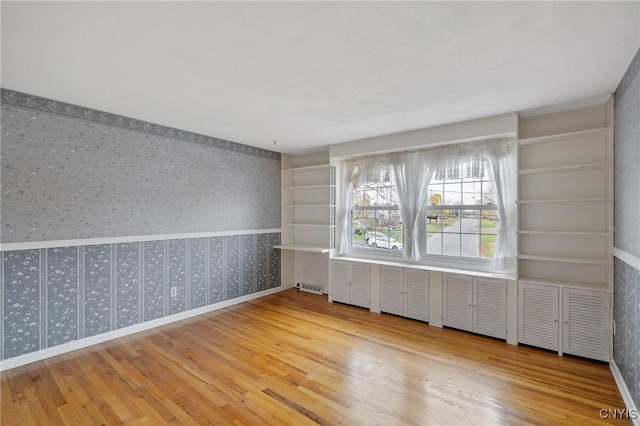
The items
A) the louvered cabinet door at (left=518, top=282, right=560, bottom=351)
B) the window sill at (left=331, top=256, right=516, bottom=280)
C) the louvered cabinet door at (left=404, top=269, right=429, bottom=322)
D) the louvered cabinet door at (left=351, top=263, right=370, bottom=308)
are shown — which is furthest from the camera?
the louvered cabinet door at (left=351, top=263, right=370, bottom=308)

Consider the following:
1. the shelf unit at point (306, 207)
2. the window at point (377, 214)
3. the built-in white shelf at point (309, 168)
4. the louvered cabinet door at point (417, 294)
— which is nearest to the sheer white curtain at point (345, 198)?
the window at point (377, 214)

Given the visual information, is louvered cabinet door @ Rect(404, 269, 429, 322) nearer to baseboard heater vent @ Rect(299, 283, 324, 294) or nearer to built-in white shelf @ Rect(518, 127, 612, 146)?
baseboard heater vent @ Rect(299, 283, 324, 294)

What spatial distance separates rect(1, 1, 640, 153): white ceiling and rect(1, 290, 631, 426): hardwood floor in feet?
8.12

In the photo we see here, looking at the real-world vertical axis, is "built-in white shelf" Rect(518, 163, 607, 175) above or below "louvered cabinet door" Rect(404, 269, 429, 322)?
above

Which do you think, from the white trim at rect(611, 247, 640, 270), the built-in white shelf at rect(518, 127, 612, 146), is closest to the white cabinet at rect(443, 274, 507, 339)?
the white trim at rect(611, 247, 640, 270)

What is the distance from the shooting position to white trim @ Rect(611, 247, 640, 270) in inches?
78.7

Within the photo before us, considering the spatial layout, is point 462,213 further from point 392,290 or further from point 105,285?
point 105,285

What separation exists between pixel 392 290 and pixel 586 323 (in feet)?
6.50

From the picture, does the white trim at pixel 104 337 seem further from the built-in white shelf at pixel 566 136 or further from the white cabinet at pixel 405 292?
the built-in white shelf at pixel 566 136

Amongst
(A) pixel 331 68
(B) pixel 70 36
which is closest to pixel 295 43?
(A) pixel 331 68

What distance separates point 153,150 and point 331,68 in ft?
8.47

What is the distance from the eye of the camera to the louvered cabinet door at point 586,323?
2.73 m

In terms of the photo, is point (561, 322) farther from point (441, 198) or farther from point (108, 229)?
point (108, 229)

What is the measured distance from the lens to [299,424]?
1979 millimetres
